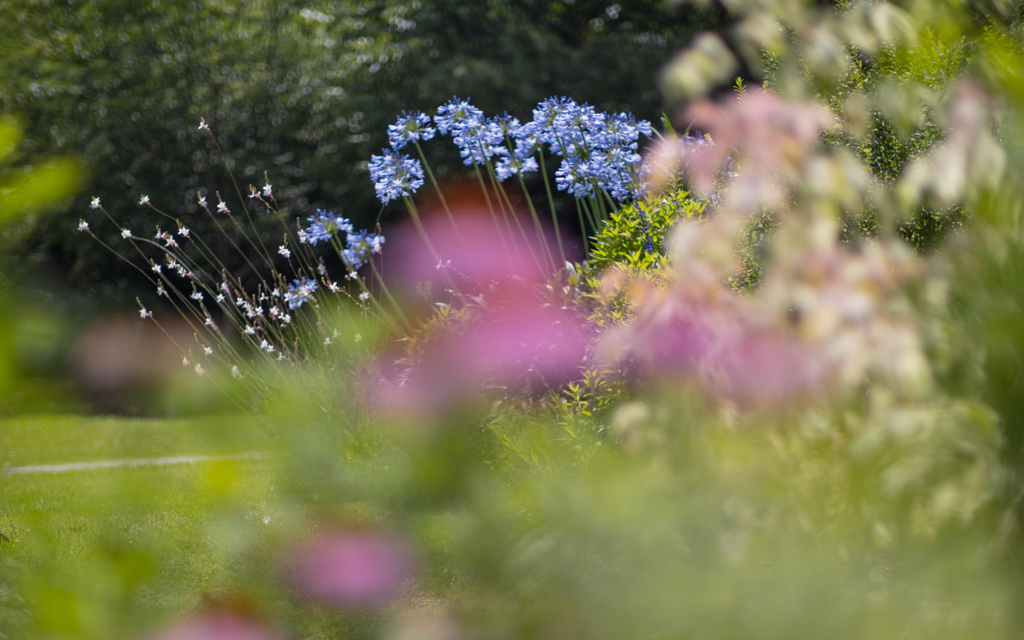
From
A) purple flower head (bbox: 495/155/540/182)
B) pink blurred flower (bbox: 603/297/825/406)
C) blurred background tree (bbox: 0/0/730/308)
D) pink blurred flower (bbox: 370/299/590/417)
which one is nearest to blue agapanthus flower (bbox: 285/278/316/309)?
pink blurred flower (bbox: 370/299/590/417)

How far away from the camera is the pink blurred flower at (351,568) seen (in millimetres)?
3027

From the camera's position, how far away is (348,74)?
40.8 ft

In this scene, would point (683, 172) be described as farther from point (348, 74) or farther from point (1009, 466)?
point (348, 74)

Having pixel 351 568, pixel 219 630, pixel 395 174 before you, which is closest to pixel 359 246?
pixel 395 174

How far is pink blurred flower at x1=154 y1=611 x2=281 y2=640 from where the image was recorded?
5.17 feet

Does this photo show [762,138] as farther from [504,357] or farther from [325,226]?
[325,226]

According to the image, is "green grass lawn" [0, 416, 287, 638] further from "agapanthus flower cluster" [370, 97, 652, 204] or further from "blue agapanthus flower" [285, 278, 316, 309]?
"agapanthus flower cluster" [370, 97, 652, 204]

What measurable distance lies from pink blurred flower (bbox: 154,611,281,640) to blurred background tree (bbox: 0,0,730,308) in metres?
10.3

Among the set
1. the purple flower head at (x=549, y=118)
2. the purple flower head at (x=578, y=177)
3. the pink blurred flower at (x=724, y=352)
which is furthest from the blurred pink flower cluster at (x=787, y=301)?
the purple flower head at (x=549, y=118)

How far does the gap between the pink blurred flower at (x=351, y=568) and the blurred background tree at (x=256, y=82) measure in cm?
910

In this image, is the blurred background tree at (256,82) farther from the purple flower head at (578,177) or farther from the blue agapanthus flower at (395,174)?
the purple flower head at (578,177)

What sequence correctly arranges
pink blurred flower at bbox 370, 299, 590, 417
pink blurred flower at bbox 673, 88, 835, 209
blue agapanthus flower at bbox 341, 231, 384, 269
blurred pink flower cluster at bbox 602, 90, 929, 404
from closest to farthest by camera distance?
blurred pink flower cluster at bbox 602, 90, 929, 404, pink blurred flower at bbox 673, 88, 835, 209, pink blurred flower at bbox 370, 299, 590, 417, blue agapanthus flower at bbox 341, 231, 384, 269

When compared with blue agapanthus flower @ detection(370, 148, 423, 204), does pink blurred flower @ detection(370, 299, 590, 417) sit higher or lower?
lower

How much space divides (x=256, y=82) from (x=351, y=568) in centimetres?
1066
